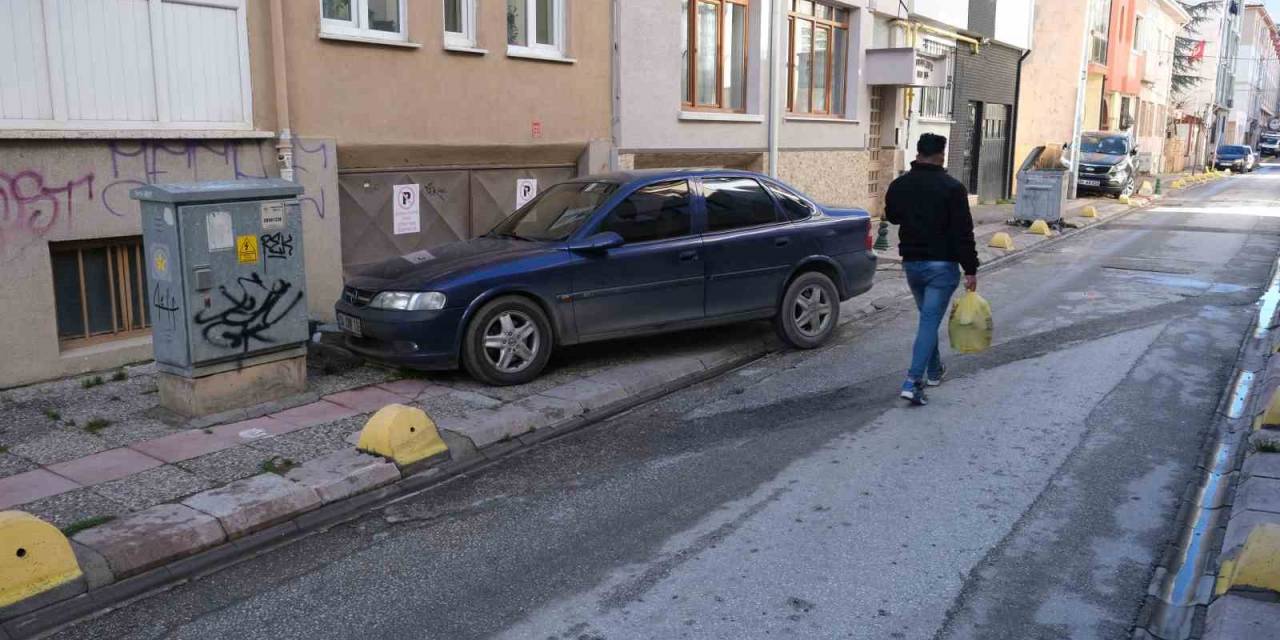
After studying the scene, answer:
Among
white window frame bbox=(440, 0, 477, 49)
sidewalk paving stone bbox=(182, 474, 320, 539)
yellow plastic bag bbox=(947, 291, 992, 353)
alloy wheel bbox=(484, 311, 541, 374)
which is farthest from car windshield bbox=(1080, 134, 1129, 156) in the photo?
sidewalk paving stone bbox=(182, 474, 320, 539)

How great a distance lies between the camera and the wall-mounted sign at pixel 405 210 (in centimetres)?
1063

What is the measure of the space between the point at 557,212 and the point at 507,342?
1.45m

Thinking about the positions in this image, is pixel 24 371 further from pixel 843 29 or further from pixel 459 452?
pixel 843 29

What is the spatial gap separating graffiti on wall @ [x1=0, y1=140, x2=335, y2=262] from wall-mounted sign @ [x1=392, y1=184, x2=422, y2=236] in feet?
4.68

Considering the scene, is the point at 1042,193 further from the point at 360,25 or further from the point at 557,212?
the point at 360,25

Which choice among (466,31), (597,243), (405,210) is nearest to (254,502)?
(597,243)

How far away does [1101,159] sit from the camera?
1185 inches

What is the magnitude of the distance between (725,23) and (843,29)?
163 inches

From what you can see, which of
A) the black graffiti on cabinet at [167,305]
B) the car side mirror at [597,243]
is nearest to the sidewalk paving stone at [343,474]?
the black graffiti on cabinet at [167,305]

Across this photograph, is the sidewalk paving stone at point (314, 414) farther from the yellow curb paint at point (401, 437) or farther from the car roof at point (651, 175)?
the car roof at point (651, 175)

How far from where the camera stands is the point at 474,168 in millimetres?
11391

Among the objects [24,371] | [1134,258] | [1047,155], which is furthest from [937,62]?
[24,371]

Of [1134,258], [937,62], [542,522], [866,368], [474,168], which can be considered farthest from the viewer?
[937,62]

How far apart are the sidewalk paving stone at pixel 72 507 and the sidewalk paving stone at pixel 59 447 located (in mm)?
710
